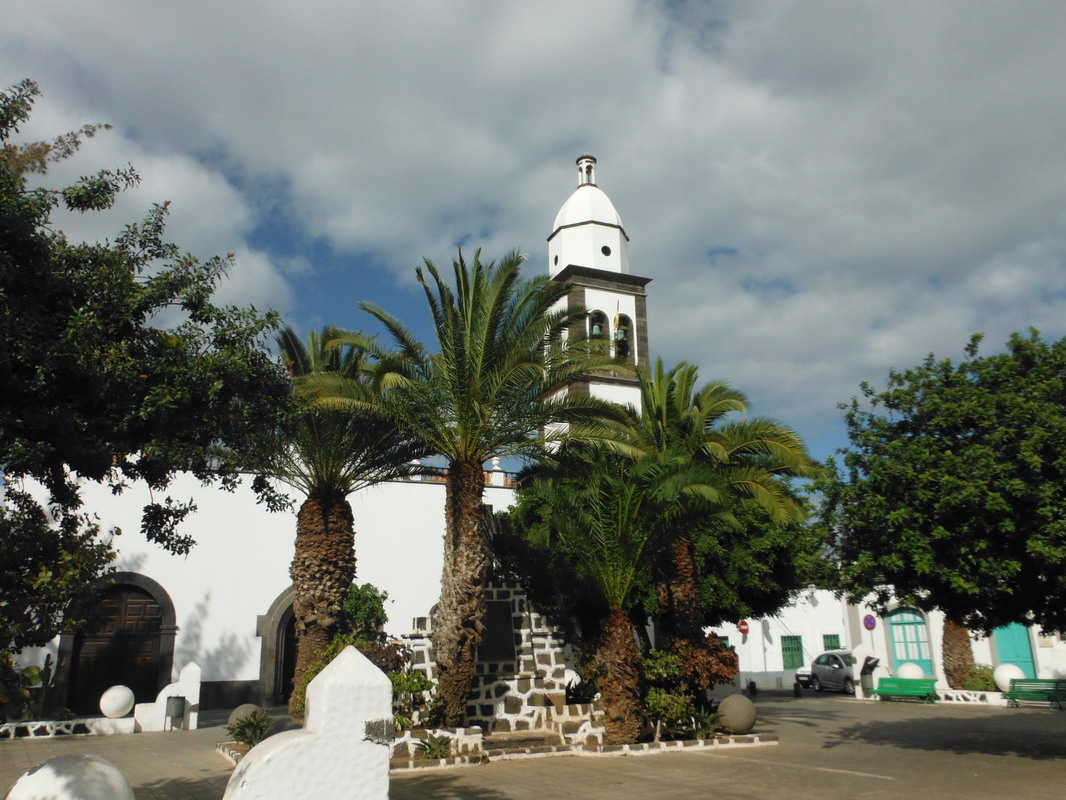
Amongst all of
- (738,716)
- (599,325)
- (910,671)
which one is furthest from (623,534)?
(910,671)

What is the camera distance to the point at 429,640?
14.9 meters

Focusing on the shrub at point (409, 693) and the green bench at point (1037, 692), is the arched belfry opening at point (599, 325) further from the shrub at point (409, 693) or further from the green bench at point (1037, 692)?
the green bench at point (1037, 692)

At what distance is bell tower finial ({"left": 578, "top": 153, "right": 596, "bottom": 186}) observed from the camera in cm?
3080

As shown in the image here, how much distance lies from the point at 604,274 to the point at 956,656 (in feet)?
53.7

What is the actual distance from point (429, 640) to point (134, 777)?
5.20 meters

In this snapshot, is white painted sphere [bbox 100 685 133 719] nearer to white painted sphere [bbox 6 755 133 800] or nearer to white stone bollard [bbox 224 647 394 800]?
white painted sphere [bbox 6 755 133 800]

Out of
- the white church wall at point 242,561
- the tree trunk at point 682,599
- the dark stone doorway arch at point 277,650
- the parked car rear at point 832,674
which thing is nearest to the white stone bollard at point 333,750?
the tree trunk at point 682,599

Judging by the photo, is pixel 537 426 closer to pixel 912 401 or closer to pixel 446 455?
pixel 446 455

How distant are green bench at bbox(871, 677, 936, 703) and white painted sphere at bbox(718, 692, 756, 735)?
10.6 metres

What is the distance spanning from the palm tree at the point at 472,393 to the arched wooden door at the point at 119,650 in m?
10.9

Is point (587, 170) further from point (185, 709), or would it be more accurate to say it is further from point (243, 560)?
point (185, 709)

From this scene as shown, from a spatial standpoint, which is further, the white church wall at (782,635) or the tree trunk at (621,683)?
the white church wall at (782,635)

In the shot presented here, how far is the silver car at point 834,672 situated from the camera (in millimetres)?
27984

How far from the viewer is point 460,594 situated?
1324 centimetres
